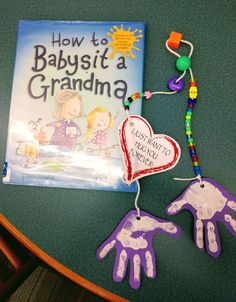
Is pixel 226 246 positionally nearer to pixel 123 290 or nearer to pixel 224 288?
pixel 224 288

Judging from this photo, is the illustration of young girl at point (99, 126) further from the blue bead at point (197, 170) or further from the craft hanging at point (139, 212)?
the blue bead at point (197, 170)

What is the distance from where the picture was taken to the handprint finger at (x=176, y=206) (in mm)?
600

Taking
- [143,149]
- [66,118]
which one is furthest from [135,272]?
[66,118]

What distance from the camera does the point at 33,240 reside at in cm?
61

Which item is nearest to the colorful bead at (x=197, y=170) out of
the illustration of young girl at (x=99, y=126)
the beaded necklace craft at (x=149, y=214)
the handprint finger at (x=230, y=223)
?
the beaded necklace craft at (x=149, y=214)

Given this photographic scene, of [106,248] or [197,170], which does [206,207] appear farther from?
[106,248]

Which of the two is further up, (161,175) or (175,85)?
(175,85)

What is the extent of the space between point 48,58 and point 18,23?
0.45 ft

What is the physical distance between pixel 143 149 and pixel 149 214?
0.48ft

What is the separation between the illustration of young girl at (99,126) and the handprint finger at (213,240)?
0.97ft

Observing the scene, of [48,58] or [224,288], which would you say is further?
[48,58]

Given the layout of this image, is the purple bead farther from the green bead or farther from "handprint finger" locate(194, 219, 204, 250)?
"handprint finger" locate(194, 219, 204, 250)

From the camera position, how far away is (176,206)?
1.97 feet

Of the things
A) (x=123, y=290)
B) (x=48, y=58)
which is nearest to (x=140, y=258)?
(x=123, y=290)
